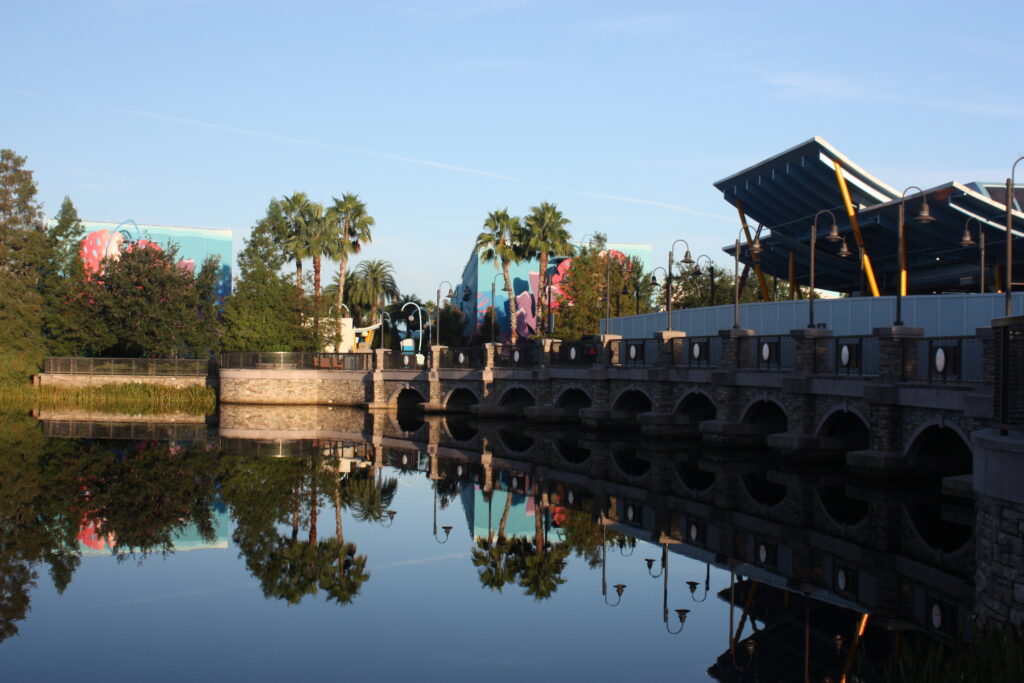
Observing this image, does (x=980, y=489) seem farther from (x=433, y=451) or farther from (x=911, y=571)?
(x=433, y=451)

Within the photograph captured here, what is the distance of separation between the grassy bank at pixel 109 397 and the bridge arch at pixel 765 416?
38142mm

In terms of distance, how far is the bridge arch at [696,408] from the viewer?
39469 mm

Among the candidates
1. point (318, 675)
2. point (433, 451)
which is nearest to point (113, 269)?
point (433, 451)

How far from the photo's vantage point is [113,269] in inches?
2810

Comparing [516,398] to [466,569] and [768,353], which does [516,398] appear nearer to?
[768,353]

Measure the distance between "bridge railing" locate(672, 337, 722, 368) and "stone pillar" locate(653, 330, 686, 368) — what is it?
0.09 m

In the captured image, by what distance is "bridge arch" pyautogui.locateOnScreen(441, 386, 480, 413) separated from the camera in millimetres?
57572

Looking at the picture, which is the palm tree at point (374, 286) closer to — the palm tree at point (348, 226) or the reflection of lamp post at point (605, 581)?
the palm tree at point (348, 226)

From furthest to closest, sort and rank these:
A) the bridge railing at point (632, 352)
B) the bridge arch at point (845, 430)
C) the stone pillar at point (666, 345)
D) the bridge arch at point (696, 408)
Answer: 1. the bridge railing at point (632, 352)
2. the bridge arch at point (696, 408)
3. the stone pillar at point (666, 345)
4. the bridge arch at point (845, 430)

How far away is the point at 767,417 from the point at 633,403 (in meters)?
10.8

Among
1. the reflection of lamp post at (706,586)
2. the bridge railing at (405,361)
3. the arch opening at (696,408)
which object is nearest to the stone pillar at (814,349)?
the arch opening at (696,408)

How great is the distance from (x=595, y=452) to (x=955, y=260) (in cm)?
3045

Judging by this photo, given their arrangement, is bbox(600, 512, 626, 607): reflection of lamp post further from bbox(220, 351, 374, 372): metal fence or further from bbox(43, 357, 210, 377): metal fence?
bbox(43, 357, 210, 377): metal fence

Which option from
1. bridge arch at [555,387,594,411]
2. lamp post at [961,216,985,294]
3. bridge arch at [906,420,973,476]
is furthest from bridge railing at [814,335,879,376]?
bridge arch at [555,387,594,411]
